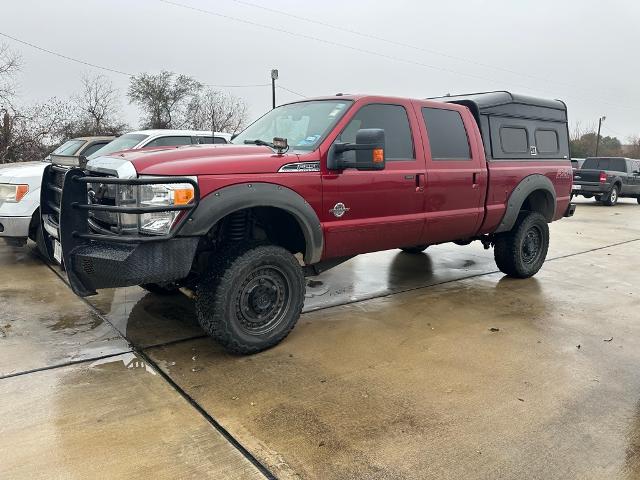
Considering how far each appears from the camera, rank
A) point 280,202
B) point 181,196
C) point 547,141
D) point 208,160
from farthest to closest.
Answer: point 547,141
point 280,202
point 208,160
point 181,196

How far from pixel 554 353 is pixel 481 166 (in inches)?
88.5

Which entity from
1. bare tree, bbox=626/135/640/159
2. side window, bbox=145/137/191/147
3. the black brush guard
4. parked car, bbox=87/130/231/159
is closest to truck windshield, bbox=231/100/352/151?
the black brush guard

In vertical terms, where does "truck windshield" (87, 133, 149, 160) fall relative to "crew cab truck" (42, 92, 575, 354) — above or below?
above

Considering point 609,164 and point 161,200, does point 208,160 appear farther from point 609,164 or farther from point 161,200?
point 609,164

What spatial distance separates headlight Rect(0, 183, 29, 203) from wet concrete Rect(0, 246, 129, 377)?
0.93 meters

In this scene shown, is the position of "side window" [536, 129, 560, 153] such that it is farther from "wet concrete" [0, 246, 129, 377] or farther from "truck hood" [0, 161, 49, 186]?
"truck hood" [0, 161, 49, 186]

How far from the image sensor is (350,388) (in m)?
3.43

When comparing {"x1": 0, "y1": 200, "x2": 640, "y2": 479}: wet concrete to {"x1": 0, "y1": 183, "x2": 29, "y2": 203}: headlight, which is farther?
{"x1": 0, "y1": 183, "x2": 29, "y2": 203}: headlight

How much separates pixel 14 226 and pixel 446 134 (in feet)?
16.8

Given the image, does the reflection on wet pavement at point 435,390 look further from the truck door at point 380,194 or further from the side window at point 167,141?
the side window at point 167,141

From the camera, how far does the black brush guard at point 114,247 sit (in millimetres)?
3367

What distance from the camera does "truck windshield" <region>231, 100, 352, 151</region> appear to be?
4379 millimetres

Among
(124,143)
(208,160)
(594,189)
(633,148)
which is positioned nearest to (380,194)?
(208,160)

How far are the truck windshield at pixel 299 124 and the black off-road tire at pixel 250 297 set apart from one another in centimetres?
101
